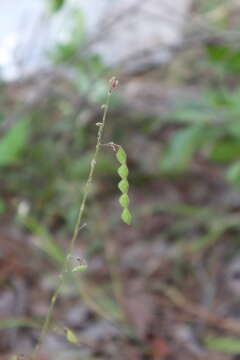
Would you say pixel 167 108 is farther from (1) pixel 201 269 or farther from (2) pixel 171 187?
(1) pixel 201 269

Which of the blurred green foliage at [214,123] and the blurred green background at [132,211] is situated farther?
the blurred green foliage at [214,123]

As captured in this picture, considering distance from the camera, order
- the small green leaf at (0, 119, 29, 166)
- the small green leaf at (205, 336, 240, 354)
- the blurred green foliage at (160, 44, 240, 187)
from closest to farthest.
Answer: the small green leaf at (205, 336, 240, 354)
the small green leaf at (0, 119, 29, 166)
the blurred green foliage at (160, 44, 240, 187)

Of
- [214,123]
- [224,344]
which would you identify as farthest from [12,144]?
[224,344]

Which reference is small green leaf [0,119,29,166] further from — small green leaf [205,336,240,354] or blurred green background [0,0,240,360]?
small green leaf [205,336,240,354]

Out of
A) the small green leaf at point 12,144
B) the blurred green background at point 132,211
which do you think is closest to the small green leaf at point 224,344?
the blurred green background at point 132,211

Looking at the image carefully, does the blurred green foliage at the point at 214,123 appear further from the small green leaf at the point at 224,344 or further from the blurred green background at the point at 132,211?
the small green leaf at the point at 224,344

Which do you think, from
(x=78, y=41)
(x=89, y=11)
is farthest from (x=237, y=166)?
(x=89, y=11)

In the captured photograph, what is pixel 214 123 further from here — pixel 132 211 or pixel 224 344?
pixel 224 344

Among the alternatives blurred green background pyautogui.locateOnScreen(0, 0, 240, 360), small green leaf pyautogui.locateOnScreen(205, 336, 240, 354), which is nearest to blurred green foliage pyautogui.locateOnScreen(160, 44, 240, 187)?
blurred green background pyautogui.locateOnScreen(0, 0, 240, 360)
